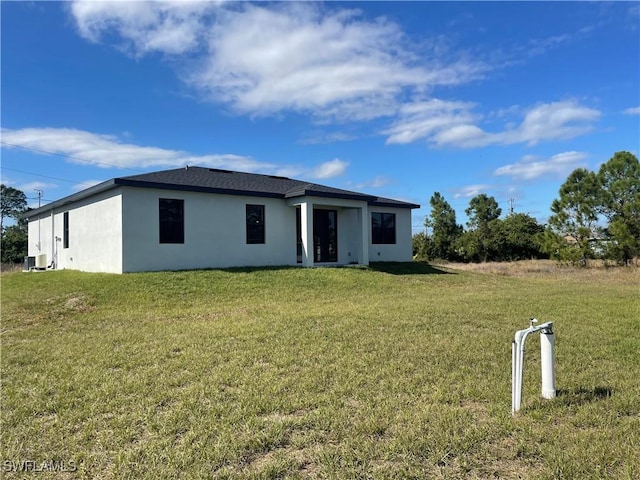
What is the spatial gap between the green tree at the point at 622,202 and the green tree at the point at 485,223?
9.47 meters

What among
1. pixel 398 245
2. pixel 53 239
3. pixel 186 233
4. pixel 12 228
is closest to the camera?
pixel 186 233

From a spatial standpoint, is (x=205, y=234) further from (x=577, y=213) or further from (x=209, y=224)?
(x=577, y=213)

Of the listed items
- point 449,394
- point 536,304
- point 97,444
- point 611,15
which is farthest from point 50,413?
point 611,15

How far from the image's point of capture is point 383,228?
21844 millimetres

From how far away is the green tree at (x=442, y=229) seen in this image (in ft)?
113

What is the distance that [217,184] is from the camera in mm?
16594

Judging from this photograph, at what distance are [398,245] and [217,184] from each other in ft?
33.0

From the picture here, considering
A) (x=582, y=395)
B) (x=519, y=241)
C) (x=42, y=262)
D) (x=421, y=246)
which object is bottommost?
(x=582, y=395)

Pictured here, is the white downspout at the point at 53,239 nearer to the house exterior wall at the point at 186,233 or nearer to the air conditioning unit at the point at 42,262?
the house exterior wall at the point at 186,233

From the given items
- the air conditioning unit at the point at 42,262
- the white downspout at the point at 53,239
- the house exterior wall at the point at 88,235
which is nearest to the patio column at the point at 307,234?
the house exterior wall at the point at 88,235

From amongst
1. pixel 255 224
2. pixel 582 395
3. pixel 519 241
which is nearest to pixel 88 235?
pixel 255 224

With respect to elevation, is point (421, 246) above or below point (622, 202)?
below

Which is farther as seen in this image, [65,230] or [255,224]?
[65,230]

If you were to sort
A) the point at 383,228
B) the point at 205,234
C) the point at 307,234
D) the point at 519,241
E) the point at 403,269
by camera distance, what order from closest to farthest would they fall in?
the point at 205,234
the point at 307,234
the point at 403,269
the point at 383,228
the point at 519,241
